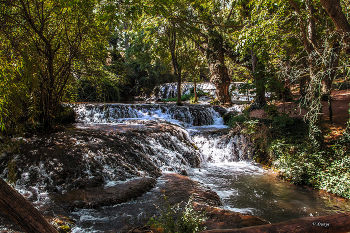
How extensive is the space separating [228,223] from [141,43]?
12.5 m

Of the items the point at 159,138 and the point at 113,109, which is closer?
the point at 159,138

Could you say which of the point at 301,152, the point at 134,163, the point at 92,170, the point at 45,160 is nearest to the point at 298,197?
the point at 301,152

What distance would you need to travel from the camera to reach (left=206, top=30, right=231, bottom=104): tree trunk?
48.7ft

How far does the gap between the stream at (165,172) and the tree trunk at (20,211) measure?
1.88 metres

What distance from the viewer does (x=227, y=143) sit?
9.09 meters

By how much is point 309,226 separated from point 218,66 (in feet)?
45.9

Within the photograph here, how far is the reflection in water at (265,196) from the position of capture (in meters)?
4.87

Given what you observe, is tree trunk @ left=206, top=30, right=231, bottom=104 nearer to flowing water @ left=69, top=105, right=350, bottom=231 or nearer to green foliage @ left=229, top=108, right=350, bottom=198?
flowing water @ left=69, top=105, right=350, bottom=231

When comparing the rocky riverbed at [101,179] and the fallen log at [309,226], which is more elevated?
the fallen log at [309,226]

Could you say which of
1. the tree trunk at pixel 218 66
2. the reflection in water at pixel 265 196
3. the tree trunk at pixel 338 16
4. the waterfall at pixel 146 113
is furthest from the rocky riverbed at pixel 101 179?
the tree trunk at pixel 218 66

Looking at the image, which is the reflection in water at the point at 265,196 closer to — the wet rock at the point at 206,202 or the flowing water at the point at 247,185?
the flowing water at the point at 247,185

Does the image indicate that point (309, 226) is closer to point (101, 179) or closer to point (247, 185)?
point (101, 179)

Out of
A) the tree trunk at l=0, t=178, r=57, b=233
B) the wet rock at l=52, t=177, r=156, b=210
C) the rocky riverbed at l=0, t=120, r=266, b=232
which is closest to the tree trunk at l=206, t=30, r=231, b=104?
the rocky riverbed at l=0, t=120, r=266, b=232

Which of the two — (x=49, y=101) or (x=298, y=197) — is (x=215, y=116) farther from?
(x=49, y=101)
